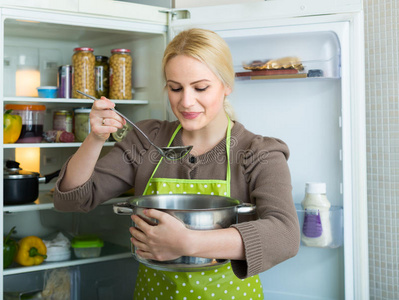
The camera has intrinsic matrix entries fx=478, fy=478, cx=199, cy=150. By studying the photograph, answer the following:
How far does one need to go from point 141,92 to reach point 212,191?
2.69 feet

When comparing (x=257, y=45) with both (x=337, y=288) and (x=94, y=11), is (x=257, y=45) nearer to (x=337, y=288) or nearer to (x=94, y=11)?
(x=94, y=11)

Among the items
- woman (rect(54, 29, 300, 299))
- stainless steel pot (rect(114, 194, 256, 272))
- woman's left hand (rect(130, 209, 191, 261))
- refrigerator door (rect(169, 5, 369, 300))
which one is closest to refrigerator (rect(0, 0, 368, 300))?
refrigerator door (rect(169, 5, 369, 300))

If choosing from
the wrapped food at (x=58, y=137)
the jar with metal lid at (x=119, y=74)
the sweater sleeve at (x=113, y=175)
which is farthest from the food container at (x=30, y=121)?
the sweater sleeve at (x=113, y=175)

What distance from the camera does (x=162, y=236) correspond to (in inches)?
35.4

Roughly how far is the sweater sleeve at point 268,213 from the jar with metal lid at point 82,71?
2.71 ft

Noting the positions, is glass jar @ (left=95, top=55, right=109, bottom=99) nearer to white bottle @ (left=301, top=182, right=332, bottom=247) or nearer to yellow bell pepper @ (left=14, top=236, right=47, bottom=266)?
yellow bell pepper @ (left=14, top=236, right=47, bottom=266)

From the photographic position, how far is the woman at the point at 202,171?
998 millimetres

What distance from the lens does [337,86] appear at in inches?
61.7

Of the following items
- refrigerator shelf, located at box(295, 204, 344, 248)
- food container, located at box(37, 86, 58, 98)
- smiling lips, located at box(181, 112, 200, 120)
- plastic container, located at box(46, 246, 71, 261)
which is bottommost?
plastic container, located at box(46, 246, 71, 261)

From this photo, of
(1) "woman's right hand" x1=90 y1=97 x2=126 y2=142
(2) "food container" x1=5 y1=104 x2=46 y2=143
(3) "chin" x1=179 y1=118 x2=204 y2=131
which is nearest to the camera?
(1) "woman's right hand" x1=90 y1=97 x2=126 y2=142

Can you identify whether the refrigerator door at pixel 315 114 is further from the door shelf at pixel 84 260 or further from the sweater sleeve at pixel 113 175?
the door shelf at pixel 84 260

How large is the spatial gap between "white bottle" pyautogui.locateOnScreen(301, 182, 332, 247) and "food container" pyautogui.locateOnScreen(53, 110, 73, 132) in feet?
3.16

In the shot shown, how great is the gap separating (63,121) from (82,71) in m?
0.22

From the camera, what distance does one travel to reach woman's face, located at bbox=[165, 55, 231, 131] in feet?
3.83
